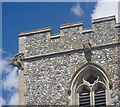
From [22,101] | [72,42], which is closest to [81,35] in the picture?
[72,42]

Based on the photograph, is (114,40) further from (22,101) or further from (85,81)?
(22,101)

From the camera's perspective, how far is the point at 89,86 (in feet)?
63.4

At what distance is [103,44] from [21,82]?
11.3 ft

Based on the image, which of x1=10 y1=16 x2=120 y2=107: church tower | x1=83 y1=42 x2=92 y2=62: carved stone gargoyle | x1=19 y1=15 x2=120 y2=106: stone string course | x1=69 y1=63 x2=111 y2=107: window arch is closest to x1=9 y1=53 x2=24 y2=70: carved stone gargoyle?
x1=10 y1=16 x2=120 y2=107: church tower

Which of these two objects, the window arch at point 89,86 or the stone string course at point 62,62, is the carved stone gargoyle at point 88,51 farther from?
the window arch at point 89,86

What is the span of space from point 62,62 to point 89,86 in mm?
1442

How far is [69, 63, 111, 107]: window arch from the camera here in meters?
19.0

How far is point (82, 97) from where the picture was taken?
19.3 m

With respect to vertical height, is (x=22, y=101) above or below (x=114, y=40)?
below

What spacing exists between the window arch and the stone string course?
0.18 meters

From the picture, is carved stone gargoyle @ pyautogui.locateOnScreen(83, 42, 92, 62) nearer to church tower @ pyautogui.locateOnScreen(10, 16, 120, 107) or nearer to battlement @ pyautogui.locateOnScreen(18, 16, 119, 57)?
church tower @ pyautogui.locateOnScreen(10, 16, 120, 107)

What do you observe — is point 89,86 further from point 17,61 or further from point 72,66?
point 17,61

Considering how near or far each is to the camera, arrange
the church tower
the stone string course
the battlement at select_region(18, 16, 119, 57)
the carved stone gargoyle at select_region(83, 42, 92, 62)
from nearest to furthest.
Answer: the church tower → the stone string course → the carved stone gargoyle at select_region(83, 42, 92, 62) → the battlement at select_region(18, 16, 119, 57)

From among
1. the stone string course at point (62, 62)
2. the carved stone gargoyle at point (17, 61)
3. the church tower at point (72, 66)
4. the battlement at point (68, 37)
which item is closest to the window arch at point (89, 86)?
the church tower at point (72, 66)
